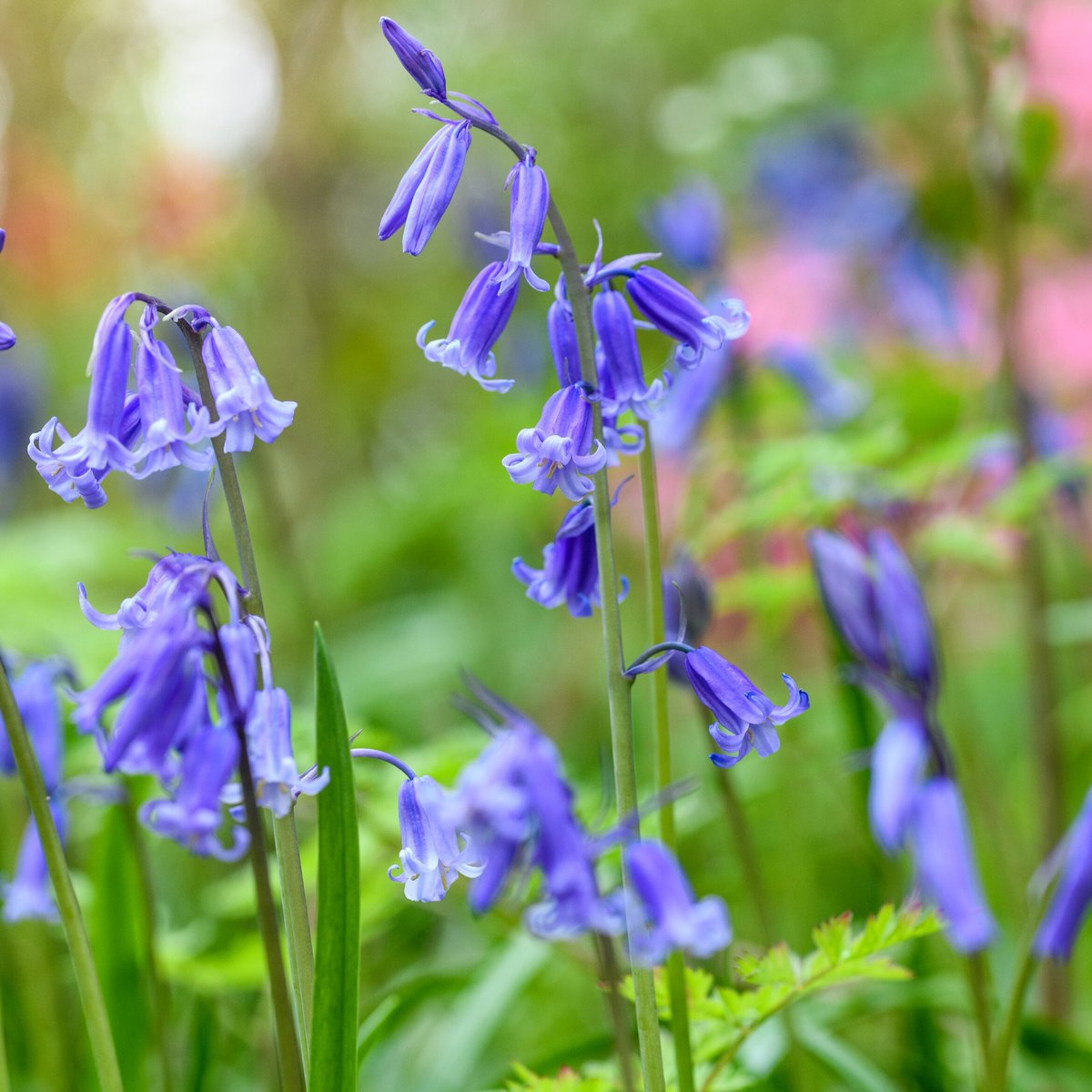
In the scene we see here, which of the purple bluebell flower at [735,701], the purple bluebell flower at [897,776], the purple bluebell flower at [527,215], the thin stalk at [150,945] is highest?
the purple bluebell flower at [527,215]

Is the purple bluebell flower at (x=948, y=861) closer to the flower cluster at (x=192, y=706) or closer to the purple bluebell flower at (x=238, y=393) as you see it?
the flower cluster at (x=192, y=706)

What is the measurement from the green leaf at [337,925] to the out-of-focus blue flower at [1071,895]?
633mm

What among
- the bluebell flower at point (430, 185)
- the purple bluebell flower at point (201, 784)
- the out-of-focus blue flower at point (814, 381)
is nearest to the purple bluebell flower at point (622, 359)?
the bluebell flower at point (430, 185)

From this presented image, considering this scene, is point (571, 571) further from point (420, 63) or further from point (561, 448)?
point (420, 63)

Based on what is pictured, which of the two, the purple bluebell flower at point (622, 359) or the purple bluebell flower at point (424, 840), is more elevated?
the purple bluebell flower at point (622, 359)

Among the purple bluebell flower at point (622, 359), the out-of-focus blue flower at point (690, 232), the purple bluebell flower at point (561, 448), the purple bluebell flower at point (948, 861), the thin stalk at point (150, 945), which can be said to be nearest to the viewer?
the purple bluebell flower at point (561, 448)

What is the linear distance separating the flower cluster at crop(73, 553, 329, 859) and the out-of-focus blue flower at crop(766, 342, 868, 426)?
1390 mm

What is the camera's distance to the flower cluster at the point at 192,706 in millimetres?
755

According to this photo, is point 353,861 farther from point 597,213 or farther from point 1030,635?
point 597,213

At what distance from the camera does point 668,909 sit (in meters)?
0.73

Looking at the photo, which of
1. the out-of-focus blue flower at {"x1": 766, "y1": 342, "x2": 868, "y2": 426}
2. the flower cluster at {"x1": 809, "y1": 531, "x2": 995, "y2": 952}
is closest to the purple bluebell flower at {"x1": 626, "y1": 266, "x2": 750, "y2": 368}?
the flower cluster at {"x1": 809, "y1": 531, "x2": 995, "y2": 952}

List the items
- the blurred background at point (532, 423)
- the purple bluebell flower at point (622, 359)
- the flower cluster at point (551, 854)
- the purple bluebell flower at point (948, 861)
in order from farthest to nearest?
the blurred background at point (532, 423) → the purple bluebell flower at point (948, 861) → the purple bluebell flower at point (622, 359) → the flower cluster at point (551, 854)

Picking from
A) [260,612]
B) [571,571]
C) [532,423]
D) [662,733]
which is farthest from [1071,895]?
[532,423]

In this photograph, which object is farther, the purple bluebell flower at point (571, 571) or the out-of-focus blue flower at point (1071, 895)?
the out-of-focus blue flower at point (1071, 895)
